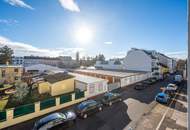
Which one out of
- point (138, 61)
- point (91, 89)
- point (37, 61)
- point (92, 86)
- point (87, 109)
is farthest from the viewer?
point (37, 61)

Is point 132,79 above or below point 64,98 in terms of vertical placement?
above

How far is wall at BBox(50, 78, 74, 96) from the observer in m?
19.6

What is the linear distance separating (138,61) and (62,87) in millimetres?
30691

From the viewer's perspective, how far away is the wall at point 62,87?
19641mm

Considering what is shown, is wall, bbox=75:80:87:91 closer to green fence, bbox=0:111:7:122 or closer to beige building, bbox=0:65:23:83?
green fence, bbox=0:111:7:122

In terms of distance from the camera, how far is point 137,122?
12250 mm

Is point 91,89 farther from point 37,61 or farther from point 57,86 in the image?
point 37,61

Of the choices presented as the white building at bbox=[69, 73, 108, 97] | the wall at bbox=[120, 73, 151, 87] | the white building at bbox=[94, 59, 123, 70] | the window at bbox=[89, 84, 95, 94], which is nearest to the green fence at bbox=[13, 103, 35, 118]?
the white building at bbox=[69, 73, 108, 97]

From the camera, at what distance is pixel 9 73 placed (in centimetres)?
3039

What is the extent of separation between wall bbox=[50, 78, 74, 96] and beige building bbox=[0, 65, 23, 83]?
16.6m

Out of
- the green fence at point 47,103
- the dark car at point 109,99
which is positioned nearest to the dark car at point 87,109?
the dark car at point 109,99

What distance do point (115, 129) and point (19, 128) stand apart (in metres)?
8.13

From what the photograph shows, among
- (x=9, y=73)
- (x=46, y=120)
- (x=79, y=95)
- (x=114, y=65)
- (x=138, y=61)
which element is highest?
(x=138, y=61)

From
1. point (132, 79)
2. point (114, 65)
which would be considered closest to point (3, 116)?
point (132, 79)
